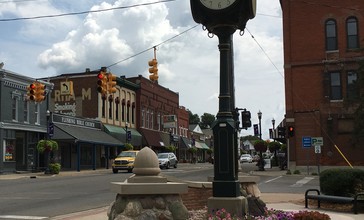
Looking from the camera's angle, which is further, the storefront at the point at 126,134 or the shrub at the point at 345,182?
the storefront at the point at 126,134

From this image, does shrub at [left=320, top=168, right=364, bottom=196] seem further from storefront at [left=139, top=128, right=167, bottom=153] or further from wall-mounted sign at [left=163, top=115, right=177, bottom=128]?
wall-mounted sign at [left=163, top=115, right=177, bottom=128]

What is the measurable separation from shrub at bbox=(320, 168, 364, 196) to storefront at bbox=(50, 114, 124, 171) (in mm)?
27277

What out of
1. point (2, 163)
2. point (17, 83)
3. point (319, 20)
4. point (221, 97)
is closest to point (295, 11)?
point (319, 20)

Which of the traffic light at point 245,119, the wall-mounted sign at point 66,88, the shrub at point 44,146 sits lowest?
the shrub at point 44,146

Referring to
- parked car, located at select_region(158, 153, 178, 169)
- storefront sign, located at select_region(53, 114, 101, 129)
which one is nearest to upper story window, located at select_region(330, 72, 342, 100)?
parked car, located at select_region(158, 153, 178, 169)

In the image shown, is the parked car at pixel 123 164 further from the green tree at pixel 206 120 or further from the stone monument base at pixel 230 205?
the green tree at pixel 206 120

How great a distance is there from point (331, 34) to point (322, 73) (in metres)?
3.22

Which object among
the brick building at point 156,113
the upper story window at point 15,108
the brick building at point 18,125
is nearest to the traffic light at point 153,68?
the brick building at point 18,125

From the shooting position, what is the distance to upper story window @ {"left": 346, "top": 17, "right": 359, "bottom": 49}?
37.6m

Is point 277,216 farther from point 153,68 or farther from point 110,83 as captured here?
point 110,83

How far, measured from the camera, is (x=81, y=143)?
43875mm

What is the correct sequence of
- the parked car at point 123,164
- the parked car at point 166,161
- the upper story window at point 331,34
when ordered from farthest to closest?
the parked car at point 166,161, the upper story window at point 331,34, the parked car at point 123,164

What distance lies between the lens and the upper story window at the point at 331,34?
125 feet

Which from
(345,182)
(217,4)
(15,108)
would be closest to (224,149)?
(217,4)
